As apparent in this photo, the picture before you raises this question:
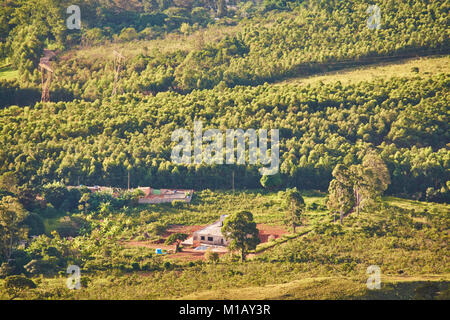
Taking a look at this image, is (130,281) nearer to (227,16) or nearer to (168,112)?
(168,112)

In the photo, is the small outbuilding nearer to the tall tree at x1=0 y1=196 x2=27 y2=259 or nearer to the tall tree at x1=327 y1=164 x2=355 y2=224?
the tall tree at x1=327 y1=164 x2=355 y2=224

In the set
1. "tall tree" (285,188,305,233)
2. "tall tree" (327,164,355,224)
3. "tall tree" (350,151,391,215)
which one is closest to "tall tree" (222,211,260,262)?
"tall tree" (285,188,305,233)

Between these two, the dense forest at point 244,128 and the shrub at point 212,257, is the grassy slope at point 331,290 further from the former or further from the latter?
the dense forest at point 244,128

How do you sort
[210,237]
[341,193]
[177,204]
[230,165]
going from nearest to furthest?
1. [210,237]
2. [341,193]
3. [177,204]
4. [230,165]

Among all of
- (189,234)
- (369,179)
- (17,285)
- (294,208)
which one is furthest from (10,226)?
(369,179)

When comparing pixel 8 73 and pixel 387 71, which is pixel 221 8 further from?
pixel 387 71

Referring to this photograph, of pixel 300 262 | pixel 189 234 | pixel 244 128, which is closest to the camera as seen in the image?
pixel 300 262

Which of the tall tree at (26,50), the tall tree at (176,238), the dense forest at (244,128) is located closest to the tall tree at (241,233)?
the tall tree at (176,238)
